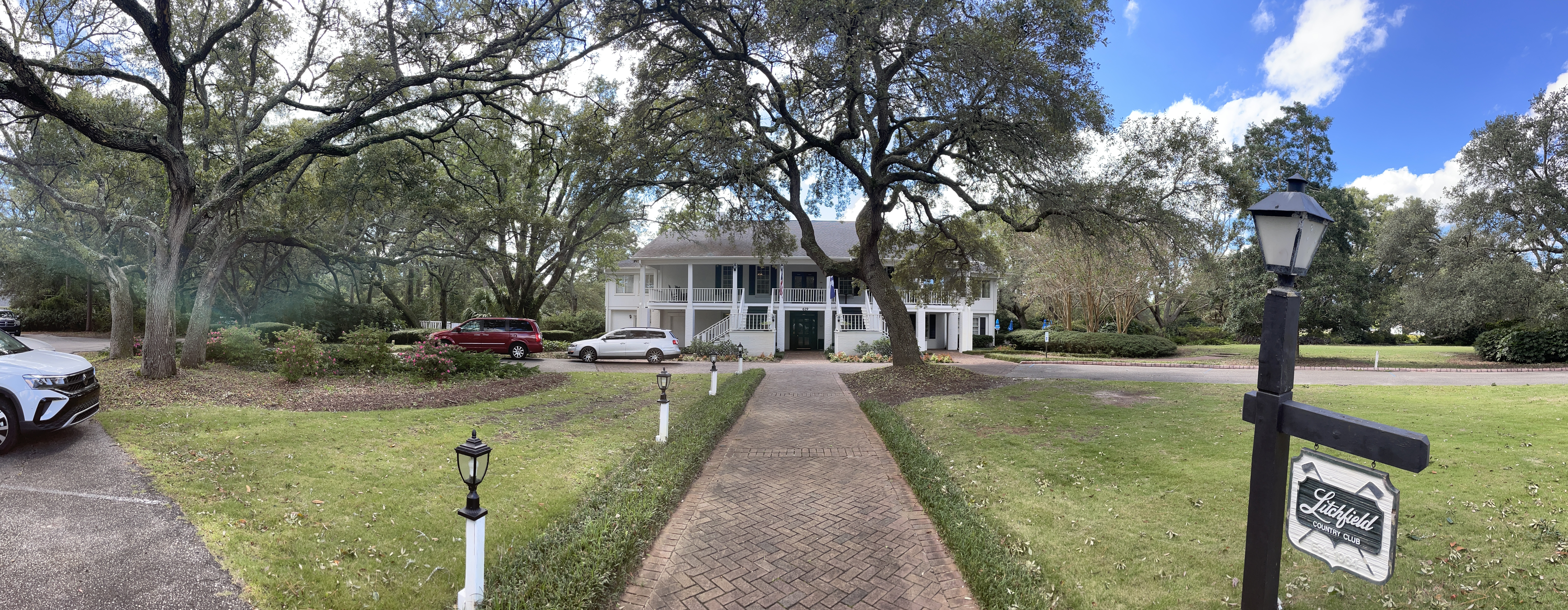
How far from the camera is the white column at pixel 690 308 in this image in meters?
25.7

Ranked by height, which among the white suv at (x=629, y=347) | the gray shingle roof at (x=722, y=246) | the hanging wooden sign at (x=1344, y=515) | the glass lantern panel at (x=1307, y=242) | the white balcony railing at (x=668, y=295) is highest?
the gray shingle roof at (x=722, y=246)

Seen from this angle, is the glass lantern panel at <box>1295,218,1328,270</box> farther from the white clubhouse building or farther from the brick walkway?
the white clubhouse building

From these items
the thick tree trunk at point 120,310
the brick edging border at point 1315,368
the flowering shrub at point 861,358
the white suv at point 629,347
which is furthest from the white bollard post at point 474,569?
the brick edging border at point 1315,368

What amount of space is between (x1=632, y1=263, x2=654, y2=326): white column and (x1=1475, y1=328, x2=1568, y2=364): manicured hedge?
Answer: 31591 millimetres

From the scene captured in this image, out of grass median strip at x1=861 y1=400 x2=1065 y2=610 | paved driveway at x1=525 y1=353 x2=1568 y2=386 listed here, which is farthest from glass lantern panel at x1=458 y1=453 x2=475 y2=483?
paved driveway at x1=525 y1=353 x2=1568 y2=386

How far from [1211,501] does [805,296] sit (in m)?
22.2

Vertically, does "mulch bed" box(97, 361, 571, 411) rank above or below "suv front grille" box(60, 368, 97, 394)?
below

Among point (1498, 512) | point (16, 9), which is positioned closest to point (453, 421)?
point (1498, 512)

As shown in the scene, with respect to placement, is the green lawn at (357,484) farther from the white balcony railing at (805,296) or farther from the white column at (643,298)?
the white column at (643,298)

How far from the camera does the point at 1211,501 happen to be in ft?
16.7

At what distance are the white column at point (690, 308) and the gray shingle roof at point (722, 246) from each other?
2.81ft

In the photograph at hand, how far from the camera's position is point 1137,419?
29.2 ft

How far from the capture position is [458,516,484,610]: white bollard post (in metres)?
3.36

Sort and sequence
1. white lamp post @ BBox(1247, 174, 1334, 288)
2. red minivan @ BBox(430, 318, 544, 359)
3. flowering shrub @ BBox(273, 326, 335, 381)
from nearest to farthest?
white lamp post @ BBox(1247, 174, 1334, 288) → flowering shrub @ BBox(273, 326, 335, 381) → red minivan @ BBox(430, 318, 544, 359)
